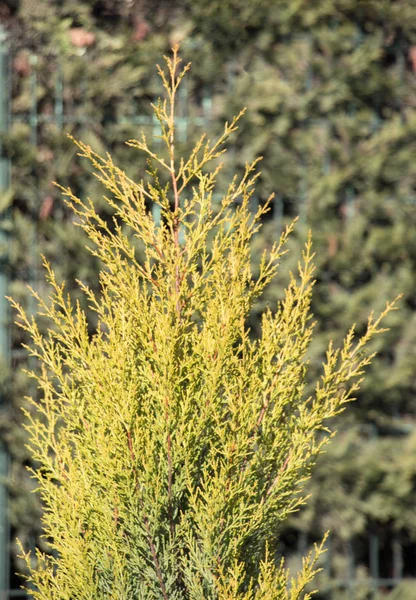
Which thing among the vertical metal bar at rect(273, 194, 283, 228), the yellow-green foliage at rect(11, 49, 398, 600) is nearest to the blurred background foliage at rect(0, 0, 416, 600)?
the vertical metal bar at rect(273, 194, 283, 228)

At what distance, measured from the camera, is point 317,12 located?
5.12 meters

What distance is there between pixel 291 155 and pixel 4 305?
1.89m

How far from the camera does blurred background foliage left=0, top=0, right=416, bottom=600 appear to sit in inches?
198

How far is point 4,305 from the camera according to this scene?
508cm

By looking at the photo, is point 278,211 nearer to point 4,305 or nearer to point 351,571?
point 4,305

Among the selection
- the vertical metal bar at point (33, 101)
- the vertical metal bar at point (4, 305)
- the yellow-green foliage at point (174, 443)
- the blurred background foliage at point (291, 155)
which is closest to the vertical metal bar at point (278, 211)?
the blurred background foliage at point (291, 155)

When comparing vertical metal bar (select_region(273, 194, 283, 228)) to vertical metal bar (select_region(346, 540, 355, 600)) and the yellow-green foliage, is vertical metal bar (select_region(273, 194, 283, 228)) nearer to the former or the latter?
vertical metal bar (select_region(346, 540, 355, 600))

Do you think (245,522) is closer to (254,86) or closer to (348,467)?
(348,467)

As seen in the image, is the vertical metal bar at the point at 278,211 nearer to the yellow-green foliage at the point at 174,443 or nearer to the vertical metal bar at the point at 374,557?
the vertical metal bar at the point at 374,557

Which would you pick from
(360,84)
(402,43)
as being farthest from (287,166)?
(402,43)

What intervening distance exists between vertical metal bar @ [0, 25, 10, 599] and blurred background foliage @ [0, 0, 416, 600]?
0.06 m

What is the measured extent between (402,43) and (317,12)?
23.3 inches

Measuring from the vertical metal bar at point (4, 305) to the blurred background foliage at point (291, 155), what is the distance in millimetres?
56

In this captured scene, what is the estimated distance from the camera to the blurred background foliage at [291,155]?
5.02m
